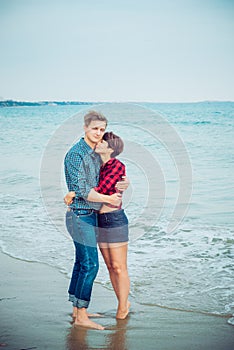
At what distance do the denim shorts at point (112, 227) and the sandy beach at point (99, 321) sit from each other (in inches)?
21.7

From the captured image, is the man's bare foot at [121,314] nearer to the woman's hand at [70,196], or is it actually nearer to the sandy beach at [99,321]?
the sandy beach at [99,321]

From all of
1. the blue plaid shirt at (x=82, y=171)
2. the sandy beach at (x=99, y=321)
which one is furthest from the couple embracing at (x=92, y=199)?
the sandy beach at (x=99, y=321)

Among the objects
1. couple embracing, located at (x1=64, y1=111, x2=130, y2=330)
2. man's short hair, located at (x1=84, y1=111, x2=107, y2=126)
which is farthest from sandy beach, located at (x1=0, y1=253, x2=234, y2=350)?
man's short hair, located at (x1=84, y1=111, x2=107, y2=126)

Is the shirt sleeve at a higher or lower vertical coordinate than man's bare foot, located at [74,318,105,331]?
higher

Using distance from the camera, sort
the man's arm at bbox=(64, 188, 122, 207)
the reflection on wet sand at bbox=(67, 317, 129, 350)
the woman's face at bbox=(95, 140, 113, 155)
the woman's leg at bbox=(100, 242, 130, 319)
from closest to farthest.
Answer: the reflection on wet sand at bbox=(67, 317, 129, 350) < the man's arm at bbox=(64, 188, 122, 207) < the woman's face at bbox=(95, 140, 113, 155) < the woman's leg at bbox=(100, 242, 130, 319)

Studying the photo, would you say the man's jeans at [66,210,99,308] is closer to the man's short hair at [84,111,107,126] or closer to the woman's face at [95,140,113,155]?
the woman's face at [95,140,113,155]

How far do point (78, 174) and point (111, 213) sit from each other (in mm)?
327

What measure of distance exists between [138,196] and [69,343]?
5266 mm

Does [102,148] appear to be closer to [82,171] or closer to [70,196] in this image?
[82,171]

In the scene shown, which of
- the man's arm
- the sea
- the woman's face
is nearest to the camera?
the man's arm

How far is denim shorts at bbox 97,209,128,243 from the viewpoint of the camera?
323 centimetres

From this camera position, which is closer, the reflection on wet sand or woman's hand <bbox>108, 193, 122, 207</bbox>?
the reflection on wet sand

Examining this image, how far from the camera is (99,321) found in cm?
341

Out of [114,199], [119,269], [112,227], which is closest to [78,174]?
[114,199]
